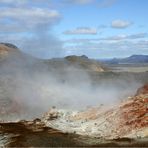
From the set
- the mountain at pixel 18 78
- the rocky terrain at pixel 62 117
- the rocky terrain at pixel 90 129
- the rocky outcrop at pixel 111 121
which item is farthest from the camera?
the mountain at pixel 18 78

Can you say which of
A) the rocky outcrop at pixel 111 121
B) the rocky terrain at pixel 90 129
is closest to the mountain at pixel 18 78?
the rocky terrain at pixel 90 129

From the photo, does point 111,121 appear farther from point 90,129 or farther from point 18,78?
point 18,78

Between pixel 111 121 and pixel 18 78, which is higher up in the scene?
pixel 18 78

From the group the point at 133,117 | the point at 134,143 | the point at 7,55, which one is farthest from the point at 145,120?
the point at 7,55

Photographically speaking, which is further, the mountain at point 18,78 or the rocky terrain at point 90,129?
the mountain at point 18,78

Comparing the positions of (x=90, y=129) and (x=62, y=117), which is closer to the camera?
(x=90, y=129)

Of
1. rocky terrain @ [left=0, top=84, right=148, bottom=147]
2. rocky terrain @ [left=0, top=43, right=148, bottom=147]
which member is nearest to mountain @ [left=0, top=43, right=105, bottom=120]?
rocky terrain @ [left=0, top=43, right=148, bottom=147]

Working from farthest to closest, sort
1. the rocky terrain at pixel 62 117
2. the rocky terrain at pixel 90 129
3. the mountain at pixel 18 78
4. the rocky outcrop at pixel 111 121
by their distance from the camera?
the mountain at pixel 18 78, the rocky outcrop at pixel 111 121, the rocky terrain at pixel 62 117, the rocky terrain at pixel 90 129

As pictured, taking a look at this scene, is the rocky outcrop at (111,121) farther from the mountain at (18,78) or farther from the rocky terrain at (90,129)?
the mountain at (18,78)

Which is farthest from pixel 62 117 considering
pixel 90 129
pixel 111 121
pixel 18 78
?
pixel 18 78

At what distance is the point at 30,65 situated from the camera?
11381 cm

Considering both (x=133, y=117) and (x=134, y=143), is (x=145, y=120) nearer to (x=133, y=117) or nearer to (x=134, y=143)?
(x=133, y=117)

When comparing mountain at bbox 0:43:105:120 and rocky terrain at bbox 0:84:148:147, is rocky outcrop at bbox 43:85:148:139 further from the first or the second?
mountain at bbox 0:43:105:120

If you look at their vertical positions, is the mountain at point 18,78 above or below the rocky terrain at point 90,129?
above
